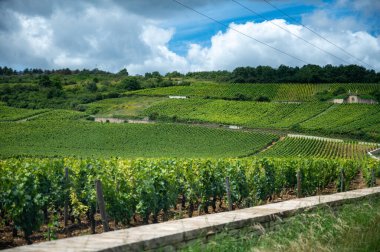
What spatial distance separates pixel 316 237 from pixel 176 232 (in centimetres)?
197

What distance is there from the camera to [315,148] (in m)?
66.5

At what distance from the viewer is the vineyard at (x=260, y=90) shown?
11381 cm

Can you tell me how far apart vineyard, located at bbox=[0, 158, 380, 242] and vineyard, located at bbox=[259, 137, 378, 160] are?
1715 inches

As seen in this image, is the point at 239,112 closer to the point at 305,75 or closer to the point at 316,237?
the point at 305,75

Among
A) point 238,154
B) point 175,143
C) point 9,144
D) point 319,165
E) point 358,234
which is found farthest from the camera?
point 175,143

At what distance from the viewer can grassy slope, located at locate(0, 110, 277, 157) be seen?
6850cm

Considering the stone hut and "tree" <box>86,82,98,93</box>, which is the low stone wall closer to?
the stone hut

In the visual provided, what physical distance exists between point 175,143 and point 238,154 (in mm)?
15952

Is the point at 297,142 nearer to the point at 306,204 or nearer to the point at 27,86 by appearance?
the point at 306,204

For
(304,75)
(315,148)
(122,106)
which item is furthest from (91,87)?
(315,148)

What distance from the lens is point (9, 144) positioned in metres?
69.8

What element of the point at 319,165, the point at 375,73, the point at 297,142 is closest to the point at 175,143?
the point at 297,142

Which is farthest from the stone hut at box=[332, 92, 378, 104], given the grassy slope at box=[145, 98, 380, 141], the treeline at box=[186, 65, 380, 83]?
the treeline at box=[186, 65, 380, 83]

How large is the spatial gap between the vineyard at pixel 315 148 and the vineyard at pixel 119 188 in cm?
4355
